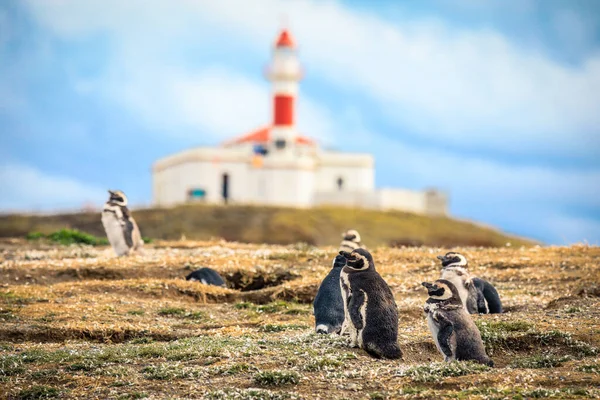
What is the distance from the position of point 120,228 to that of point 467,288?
1254 centimetres

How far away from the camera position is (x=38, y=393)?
43.3 ft

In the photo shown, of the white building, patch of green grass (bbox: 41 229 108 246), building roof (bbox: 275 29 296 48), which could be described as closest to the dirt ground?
patch of green grass (bbox: 41 229 108 246)

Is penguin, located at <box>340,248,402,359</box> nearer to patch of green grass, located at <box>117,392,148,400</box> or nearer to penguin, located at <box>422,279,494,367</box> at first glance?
penguin, located at <box>422,279,494,367</box>

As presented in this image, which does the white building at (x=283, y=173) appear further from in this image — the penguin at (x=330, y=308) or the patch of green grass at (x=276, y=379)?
the patch of green grass at (x=276, y=379)

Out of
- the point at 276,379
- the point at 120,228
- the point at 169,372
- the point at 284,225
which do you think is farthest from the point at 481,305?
the point at 284,225

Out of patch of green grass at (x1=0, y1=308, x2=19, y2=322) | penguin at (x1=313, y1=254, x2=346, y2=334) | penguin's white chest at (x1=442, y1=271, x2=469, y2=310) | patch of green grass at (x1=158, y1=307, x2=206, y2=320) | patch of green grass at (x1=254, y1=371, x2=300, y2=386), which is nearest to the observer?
patch of green grass at (x1=254, y1=371, x2=300, y2=386)

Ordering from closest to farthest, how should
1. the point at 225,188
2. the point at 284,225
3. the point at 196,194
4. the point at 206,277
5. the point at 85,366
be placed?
the point at 85,366, the point at 206,277, the point at 284,225, the point at 196,194, the point at 225,188

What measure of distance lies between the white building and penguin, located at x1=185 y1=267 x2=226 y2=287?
75047 millimetres

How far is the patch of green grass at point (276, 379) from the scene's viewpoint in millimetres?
13008

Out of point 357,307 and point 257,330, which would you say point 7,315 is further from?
point 357,307

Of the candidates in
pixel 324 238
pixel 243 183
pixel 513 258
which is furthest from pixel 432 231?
pixel 513 258

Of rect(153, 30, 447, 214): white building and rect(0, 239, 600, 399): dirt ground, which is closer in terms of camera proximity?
rect(0, 239, 600, 399): dirt ground

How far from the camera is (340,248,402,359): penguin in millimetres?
14195

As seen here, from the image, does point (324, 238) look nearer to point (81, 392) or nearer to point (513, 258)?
point (513, 258)
